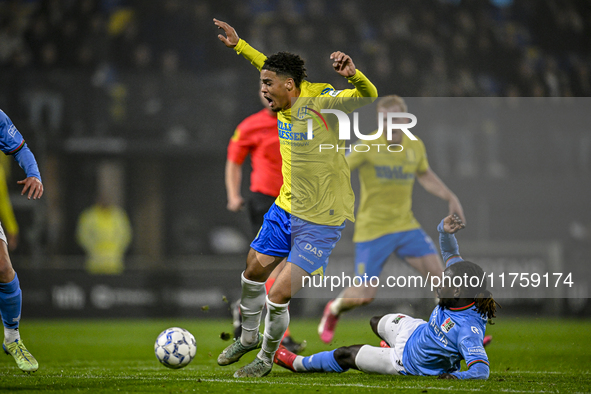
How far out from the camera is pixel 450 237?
4.91 m

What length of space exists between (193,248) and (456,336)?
10.1 meters

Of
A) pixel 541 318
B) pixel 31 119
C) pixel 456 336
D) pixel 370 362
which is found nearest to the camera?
pixel 456 336

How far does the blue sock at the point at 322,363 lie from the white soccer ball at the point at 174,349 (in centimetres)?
79

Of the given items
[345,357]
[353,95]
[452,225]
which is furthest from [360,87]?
[345,357]

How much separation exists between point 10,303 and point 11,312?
7 centimetres

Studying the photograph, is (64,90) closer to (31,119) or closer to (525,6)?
(31,119)

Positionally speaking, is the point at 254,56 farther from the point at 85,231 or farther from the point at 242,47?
the point at 85,231

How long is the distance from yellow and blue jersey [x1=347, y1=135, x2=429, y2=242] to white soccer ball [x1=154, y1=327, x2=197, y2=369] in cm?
241

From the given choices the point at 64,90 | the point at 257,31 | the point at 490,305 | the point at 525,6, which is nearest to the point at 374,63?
the point at 257,31

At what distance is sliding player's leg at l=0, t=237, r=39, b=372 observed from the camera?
4.56 metres

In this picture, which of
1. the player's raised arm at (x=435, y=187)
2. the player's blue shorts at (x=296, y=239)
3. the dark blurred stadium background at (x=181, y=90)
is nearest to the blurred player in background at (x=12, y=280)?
the player's blue shorts at (x=296, y=239)

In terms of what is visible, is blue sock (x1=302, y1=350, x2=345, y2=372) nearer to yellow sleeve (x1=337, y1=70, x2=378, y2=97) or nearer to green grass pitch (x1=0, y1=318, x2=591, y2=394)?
green grass pitch (x1=0, y1=318, x2=591, y2=394)

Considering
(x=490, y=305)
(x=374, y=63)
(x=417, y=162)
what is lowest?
(x=490, y=305)

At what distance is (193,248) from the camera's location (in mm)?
13711
